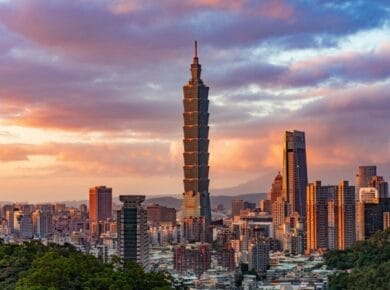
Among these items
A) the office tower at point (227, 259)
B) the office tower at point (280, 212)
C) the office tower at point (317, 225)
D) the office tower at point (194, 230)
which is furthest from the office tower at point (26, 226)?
the office tower at point (280, 212)

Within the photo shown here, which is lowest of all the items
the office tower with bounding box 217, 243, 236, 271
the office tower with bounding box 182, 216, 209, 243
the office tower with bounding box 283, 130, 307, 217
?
the office tower with bounding box 217, 243, 236, 271

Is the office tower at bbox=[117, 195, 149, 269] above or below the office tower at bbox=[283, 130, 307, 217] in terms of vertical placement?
below

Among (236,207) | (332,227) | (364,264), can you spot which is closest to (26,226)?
(332,227)

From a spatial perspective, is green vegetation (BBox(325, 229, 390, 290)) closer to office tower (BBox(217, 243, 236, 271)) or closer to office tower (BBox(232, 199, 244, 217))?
office tower (BBox(217, 243, 236, 271))

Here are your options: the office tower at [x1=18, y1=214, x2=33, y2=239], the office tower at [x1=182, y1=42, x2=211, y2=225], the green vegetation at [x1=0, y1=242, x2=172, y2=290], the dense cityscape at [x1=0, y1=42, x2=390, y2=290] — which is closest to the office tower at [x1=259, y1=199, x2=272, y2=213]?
the dense cityscape at [x1=0, y1=42, x2=390, y2=290]

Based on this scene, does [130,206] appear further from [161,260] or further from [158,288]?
[158,288]

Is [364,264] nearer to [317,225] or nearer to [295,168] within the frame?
[317,225]

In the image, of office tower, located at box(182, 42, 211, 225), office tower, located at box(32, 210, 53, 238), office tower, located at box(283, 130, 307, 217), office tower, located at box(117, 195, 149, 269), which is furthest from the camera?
office tower, located at box(283, 130, 307, 217)
